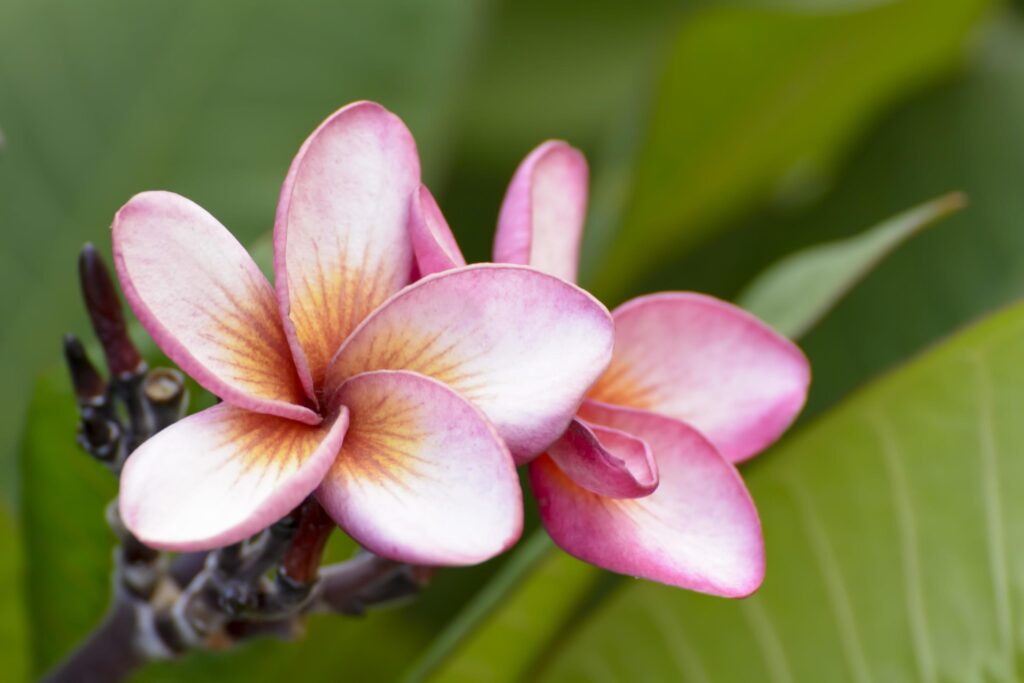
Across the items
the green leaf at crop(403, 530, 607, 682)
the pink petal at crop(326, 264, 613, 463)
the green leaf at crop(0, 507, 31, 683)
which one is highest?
the pink petal at crop(326, 264, 613, 463)

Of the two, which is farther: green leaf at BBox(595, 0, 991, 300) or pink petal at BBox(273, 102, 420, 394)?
green leaf at BBox(595, 0, 991, 300)

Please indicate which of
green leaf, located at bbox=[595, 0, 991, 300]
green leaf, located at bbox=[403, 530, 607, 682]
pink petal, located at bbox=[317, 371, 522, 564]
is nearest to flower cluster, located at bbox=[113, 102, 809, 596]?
pink petal, located at bbox=[317, 371, 522, 564]

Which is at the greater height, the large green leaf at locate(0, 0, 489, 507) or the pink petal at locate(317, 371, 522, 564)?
the pink petal at locate(317, 371, 522, 564)

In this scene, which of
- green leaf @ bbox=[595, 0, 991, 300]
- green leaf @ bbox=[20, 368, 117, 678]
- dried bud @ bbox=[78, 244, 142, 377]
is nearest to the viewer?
dried bud @ bbox=[78, 244, 142, 377]

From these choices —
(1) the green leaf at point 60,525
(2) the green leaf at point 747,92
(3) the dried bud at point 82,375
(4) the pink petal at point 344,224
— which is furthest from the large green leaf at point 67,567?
(2) the green leaf at point 747,92

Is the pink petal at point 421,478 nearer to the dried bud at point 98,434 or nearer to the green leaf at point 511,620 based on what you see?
the dried bud at point 98,434

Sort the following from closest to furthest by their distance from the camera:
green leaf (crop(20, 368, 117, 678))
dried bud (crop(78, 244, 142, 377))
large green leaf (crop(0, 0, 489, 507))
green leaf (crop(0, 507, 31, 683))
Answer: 1. dried bud (crop(78, 244, 142, 377))
2. green leaf (crop(20, 368, 117, 678))
3. green leaf (crop(0, 507, 31, 683))
4. large green leaf (crop(0, 0, 489, 507))

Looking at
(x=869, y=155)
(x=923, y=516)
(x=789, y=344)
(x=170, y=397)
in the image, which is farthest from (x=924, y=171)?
(x=170, y=397)

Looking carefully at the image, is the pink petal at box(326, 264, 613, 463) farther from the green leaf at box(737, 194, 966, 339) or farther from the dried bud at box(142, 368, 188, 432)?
the green leaf at box(737, 194, 966, 339)
